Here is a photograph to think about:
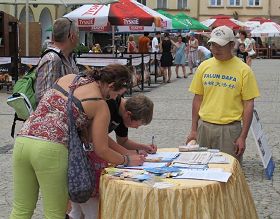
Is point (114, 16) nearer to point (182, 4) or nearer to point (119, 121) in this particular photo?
point (119, 121)

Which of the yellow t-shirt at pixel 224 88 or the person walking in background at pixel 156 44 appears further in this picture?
the person walking in background at pixel 156 44

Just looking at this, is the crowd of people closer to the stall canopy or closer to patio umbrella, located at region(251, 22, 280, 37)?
the stall canopy

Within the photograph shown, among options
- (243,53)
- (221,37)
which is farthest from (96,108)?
(243,53)

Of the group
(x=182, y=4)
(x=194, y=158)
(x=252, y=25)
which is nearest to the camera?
(x=194, y=158)

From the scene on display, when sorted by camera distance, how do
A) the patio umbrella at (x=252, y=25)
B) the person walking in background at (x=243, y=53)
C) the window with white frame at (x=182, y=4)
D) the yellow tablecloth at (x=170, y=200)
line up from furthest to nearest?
the window with white frame at (x=182, y=4) < the patio umbrella at (x=252, y=25) < the person walking in background at (x=243, y=53) < the yellow tablecloth at (x=170, y=200)

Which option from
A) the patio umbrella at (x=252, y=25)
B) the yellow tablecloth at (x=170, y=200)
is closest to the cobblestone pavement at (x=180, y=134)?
the yellow tablecloth at (x=170, y=200)

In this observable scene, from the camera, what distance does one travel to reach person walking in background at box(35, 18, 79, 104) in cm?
454

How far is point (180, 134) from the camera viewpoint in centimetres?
1034

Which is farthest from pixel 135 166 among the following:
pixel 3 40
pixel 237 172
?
pixel 3 40

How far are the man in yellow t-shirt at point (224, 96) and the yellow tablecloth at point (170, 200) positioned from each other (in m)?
1.48

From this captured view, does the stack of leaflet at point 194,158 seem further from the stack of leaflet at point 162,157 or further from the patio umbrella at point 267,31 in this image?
the patio umbrella at point 267,31

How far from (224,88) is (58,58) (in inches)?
55.2

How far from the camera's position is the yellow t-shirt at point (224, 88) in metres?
5.00

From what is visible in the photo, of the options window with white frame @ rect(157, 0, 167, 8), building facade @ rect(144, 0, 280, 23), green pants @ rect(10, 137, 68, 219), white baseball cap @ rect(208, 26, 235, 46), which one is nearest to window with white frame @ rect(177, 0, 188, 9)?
building facade @ rect(144, 0, 280, 23)
